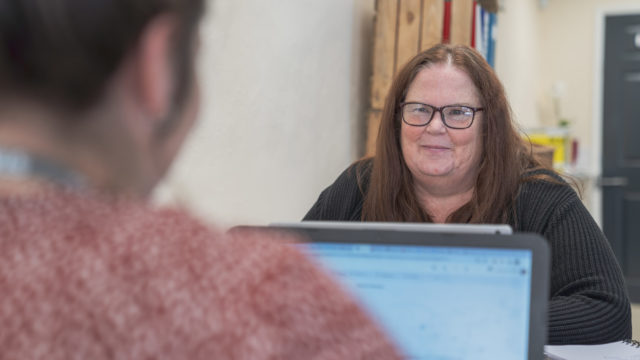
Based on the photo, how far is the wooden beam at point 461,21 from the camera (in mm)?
2295

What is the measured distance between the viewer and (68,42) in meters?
0.33

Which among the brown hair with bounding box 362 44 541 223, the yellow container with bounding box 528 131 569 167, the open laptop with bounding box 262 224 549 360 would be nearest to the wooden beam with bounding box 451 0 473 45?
the brown hair with bounding box 362 44 541 223

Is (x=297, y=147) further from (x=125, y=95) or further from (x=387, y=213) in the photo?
(x=125, y=95)

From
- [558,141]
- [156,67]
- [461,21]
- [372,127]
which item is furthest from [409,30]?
[558,141]

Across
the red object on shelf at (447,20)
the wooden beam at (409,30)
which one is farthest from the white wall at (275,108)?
the red object on shelf at (447,20)

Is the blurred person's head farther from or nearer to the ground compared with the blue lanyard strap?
farther from the ground

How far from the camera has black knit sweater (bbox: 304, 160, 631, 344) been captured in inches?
45.1

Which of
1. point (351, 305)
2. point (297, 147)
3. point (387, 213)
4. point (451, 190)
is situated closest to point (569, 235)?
point (451, 190)

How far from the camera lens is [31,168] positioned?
1.15 feet

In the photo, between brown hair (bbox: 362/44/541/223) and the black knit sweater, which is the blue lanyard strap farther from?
brown hair (bbox: 362/44/541/223)

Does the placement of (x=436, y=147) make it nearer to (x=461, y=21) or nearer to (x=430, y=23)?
(x=430, y=23)

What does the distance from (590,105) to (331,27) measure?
12.3 ft

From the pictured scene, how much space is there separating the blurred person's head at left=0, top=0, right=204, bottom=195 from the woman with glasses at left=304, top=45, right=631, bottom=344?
1.09m

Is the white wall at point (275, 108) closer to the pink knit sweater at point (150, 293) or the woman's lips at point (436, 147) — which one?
the woman's lips at point (436, 147)
